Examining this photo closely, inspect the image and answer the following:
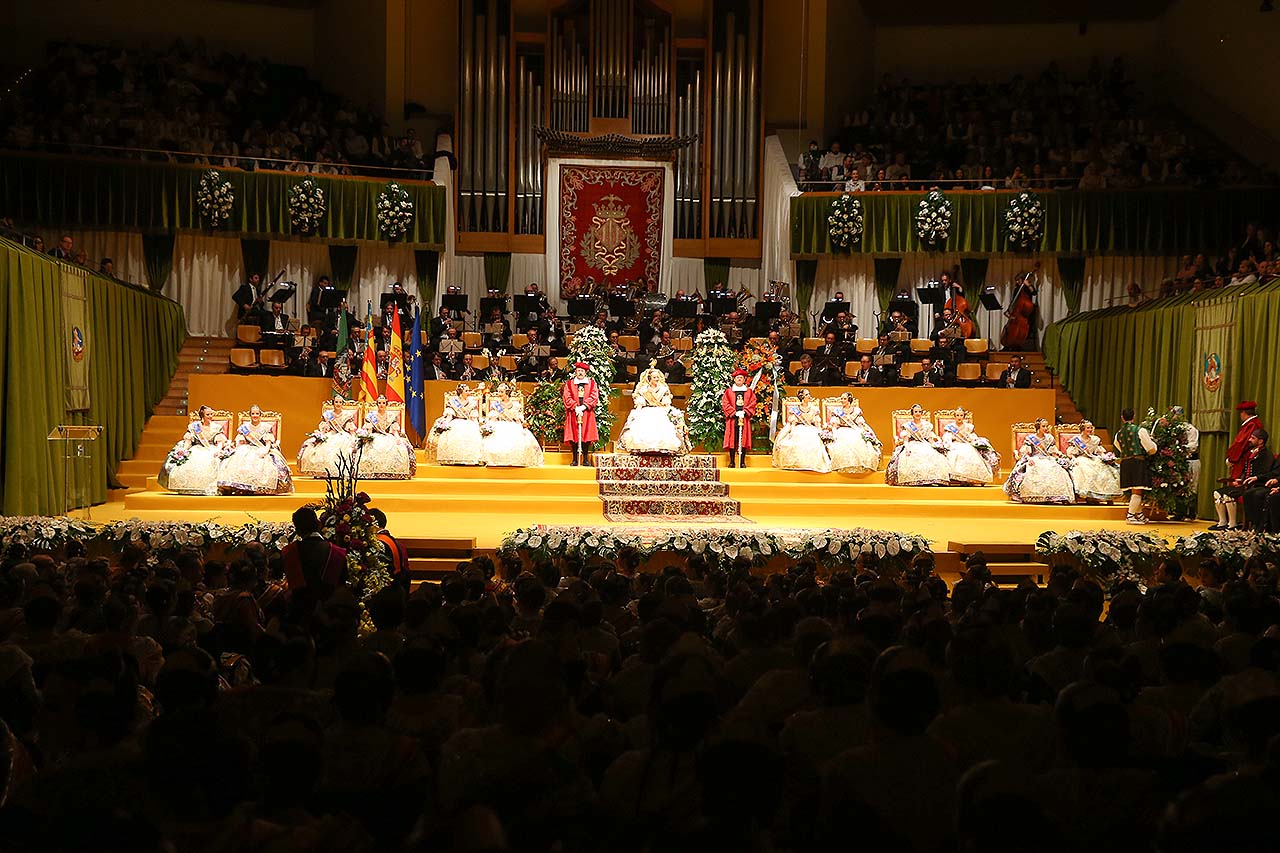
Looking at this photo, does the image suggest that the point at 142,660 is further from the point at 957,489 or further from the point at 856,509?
the point at 957,489

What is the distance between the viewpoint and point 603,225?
2223 cm

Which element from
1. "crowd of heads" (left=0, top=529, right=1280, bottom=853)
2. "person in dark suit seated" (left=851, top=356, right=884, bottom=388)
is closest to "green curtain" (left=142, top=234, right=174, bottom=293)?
"person in dark suit seated" (left=851, top=356, right=884, bottom=388)

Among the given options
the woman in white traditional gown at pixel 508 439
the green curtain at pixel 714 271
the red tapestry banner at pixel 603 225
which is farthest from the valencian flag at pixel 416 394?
the green curtain at pixel 714 271

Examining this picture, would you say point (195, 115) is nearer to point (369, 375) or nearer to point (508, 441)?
point (369, 375)

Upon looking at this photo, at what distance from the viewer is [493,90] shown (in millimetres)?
21719

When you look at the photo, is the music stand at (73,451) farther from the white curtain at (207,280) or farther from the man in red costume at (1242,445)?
the man in red costume at (1242,445)

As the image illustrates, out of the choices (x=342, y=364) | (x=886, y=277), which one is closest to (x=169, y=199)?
(x=342, y=364)

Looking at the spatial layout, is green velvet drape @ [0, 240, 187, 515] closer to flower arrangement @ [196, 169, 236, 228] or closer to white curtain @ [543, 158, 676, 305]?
flower arrangement @ [196, 169, 236, 228]

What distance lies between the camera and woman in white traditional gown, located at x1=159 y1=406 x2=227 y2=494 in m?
13.1

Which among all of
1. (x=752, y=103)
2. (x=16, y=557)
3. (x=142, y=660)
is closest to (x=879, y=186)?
(x=752, y=103)

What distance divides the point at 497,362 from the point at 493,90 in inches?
282

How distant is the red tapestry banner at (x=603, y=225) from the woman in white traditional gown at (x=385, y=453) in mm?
8797

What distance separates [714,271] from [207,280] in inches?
338

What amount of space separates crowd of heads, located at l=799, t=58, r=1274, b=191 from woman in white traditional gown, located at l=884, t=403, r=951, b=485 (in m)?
7.20
